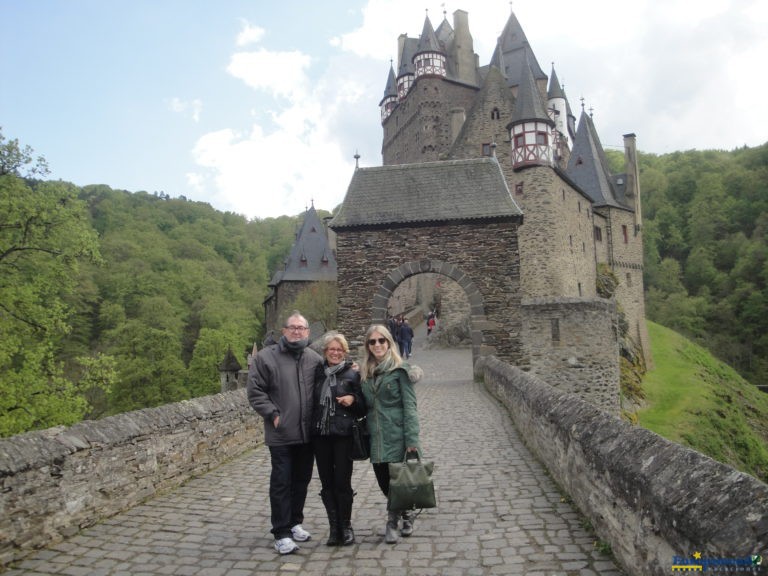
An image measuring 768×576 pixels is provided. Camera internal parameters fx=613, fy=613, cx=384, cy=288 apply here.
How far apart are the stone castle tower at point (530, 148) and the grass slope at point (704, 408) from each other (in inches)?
130

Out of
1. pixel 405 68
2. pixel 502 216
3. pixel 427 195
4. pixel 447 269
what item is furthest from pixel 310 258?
pixel 502 216

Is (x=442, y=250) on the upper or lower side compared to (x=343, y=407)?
upper

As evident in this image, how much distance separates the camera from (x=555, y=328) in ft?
59.2

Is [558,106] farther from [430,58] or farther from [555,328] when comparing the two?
[555,328]

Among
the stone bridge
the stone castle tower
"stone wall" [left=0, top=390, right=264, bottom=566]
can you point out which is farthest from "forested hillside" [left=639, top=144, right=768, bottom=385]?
"stone wall" [left=0, top=390, right=264, bottom=566]

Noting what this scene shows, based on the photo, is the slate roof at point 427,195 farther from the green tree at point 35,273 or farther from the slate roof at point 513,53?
the slate roof at point 513,53

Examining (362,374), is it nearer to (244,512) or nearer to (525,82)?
(244,512)

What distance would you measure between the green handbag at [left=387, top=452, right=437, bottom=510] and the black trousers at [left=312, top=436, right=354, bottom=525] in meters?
0.41

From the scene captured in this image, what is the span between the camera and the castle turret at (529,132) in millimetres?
32688

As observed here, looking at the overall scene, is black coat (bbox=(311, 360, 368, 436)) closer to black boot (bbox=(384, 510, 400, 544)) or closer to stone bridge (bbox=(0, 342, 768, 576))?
black boot (bbox=(384, 510, 400, 544))

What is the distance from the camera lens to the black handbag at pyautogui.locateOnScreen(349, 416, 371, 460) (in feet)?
14.9

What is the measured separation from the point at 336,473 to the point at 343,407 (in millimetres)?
504

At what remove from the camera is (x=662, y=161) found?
78.7m

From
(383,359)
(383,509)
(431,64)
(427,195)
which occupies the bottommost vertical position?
(383,509)
